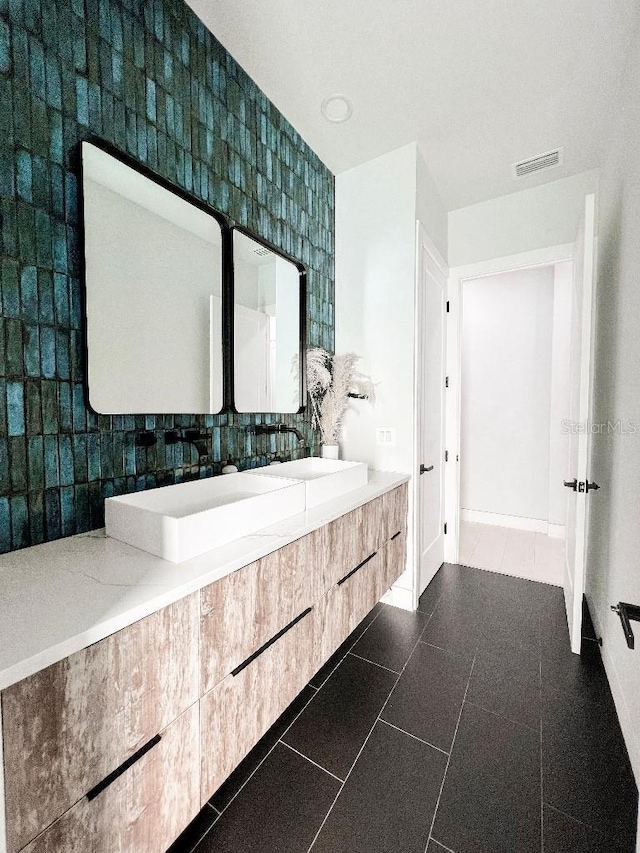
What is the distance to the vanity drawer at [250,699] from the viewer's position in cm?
100

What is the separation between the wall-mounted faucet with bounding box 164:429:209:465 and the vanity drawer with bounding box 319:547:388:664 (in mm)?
745

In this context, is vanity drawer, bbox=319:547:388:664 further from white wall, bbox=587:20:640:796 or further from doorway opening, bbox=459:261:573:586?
doorway opening, bbox=459:261:573:586

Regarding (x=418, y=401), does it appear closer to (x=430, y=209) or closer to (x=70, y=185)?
(x=430, y=209)

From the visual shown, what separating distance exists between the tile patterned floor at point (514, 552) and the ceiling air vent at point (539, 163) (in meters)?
2.76

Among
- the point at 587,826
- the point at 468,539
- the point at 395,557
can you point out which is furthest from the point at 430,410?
the point at 587,826

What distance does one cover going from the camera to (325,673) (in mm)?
1770

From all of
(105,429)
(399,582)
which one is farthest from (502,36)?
(399,582)

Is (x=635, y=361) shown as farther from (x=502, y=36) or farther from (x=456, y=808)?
(x=456, y=808)

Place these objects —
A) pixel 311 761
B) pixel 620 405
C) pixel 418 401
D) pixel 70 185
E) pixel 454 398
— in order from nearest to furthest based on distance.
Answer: pixel 70 185 < pixel 311 761 < pixel 620 405 < pixel 418 401 < pixel 454 398

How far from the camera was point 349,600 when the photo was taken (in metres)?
1.69

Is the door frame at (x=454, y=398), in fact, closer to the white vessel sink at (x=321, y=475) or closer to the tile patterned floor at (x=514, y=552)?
the tile patterned floor at (x=514, y=552)

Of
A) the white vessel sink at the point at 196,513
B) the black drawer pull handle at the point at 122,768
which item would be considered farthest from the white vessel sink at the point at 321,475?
the black drawer pull handle at the point at 122,768

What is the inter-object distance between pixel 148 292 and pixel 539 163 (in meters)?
2.54

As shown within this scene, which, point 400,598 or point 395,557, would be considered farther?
point 400,598
